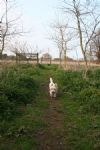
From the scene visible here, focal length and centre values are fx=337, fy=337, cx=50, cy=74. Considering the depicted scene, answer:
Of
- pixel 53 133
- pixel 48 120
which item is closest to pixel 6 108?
pixel 48 120

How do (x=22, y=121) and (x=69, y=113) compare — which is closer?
(x=22, y=121)

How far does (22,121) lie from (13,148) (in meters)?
1.98

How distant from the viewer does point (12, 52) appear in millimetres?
37469

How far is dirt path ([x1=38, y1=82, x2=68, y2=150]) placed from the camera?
7980 millimetres

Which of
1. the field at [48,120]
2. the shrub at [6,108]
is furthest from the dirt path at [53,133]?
the shrub at [6,108]

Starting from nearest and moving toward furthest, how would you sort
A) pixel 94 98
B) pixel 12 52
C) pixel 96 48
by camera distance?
pixel 94 98 < pixel 12 52 < pixel 96 48

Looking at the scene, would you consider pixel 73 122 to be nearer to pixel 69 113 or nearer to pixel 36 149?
pixel 69 113

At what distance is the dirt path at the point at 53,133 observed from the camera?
7.98 m

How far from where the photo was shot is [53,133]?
29.1 ft

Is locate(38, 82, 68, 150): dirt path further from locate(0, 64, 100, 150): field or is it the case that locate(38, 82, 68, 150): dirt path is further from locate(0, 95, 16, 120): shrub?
A: locate(0, 95, 16, 120): shrub

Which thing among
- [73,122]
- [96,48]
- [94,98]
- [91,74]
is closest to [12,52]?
[96,48]

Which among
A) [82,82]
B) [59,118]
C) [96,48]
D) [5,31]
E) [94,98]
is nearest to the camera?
[59,118]

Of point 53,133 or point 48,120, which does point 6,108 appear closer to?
point 48,120

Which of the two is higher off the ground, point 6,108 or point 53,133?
point 6,108
